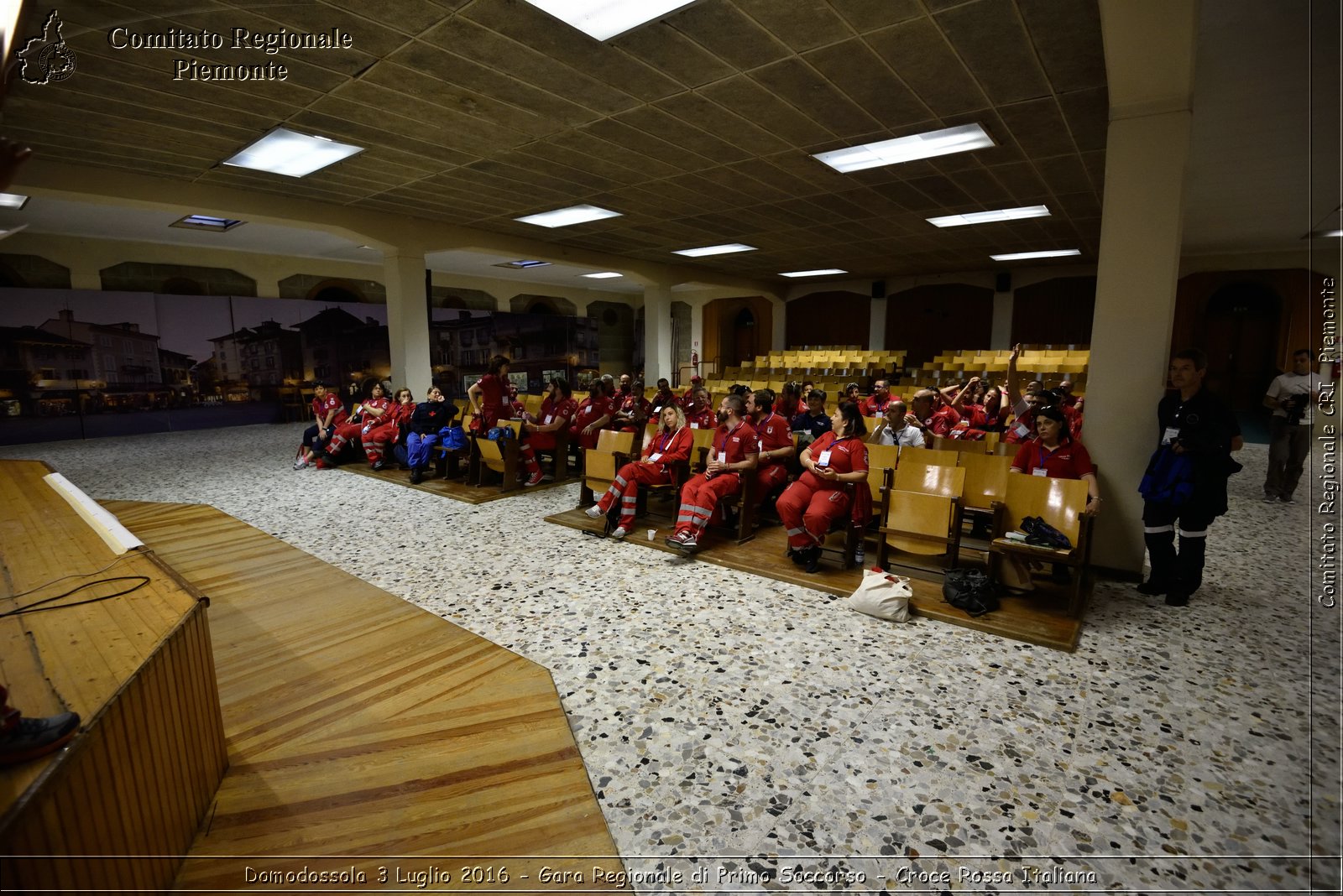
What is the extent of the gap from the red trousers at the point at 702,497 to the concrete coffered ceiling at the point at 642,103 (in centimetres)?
307

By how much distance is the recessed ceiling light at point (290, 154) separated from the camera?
5613 mm

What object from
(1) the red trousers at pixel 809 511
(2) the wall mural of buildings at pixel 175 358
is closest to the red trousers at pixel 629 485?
(1) the red trousers at pixel 809 511

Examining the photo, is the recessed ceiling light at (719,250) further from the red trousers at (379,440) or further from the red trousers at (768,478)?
the red trousers at (768,478)

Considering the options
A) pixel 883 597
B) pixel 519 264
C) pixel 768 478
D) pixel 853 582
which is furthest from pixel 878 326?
pixel 883 597

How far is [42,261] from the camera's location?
10.5m

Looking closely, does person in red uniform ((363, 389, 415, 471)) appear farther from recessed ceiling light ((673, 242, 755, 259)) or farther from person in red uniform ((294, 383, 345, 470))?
recessed ceiling light ((673, 242, 755, 259))

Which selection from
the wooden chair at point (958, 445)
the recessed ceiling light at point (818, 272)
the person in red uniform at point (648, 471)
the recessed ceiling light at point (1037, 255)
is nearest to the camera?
the person in red uniform at point (648, 471)

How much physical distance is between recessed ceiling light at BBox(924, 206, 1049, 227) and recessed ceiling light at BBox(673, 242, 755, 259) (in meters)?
3.55

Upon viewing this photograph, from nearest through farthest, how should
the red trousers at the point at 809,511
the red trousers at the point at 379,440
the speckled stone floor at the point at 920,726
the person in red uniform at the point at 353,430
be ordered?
the speckled stone floor at the point at 920,726, the red trousers at the point at 809,511, the red trousers at the point at 379,440, the person in red uniform at the point at 353,430

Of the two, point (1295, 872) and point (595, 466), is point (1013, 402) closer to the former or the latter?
point (595, 466)

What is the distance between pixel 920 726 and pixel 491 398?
19.0 feet

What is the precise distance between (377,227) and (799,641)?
8.55m

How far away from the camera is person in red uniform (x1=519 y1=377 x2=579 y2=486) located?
22.6 feet

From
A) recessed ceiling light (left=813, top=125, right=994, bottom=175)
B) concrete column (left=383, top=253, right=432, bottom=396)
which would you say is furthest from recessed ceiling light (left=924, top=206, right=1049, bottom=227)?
concrete column (left=383, top=253, right=432, bottom=396)
